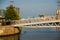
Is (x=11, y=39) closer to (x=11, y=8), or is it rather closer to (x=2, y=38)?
(x=2, y=38)

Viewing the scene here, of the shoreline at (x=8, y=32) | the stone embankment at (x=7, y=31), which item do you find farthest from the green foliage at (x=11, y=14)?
the stone embankment at (x=7, y=31)

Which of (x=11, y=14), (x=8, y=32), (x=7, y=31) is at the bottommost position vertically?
(x=8, y=32)

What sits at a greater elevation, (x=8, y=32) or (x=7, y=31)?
(x=7, y=31)

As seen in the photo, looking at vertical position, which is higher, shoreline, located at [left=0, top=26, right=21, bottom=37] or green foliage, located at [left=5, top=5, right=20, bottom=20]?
green foliage, located at [left=5, top=5, right=20, bottom=20]

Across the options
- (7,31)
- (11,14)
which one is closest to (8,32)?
(7,31)

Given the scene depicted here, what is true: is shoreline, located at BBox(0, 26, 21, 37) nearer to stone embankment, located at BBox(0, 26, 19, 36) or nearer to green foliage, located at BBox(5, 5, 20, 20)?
stone embankment, located at BBox(0, 26, 19, 36)

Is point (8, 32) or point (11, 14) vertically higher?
point (11, 14)

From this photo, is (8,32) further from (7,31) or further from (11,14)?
(11,14)

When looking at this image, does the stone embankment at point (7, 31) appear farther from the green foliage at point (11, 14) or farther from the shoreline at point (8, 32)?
the green foliage at point (11, 14)

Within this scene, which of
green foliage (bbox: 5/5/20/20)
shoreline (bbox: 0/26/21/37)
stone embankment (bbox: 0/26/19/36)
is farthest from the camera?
green foliage (bbox: 5/5/20/20)

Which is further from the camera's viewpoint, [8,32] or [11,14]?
[11,14]

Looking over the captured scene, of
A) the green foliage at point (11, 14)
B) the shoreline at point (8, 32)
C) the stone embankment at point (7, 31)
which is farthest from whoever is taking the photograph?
the green foliage at point (11, 14)

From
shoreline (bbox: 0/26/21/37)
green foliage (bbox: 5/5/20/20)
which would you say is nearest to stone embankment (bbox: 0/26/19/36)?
shoreline (bbox: 0/26/21/37)

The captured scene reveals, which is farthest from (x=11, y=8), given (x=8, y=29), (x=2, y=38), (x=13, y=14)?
(x=2, y=38)
